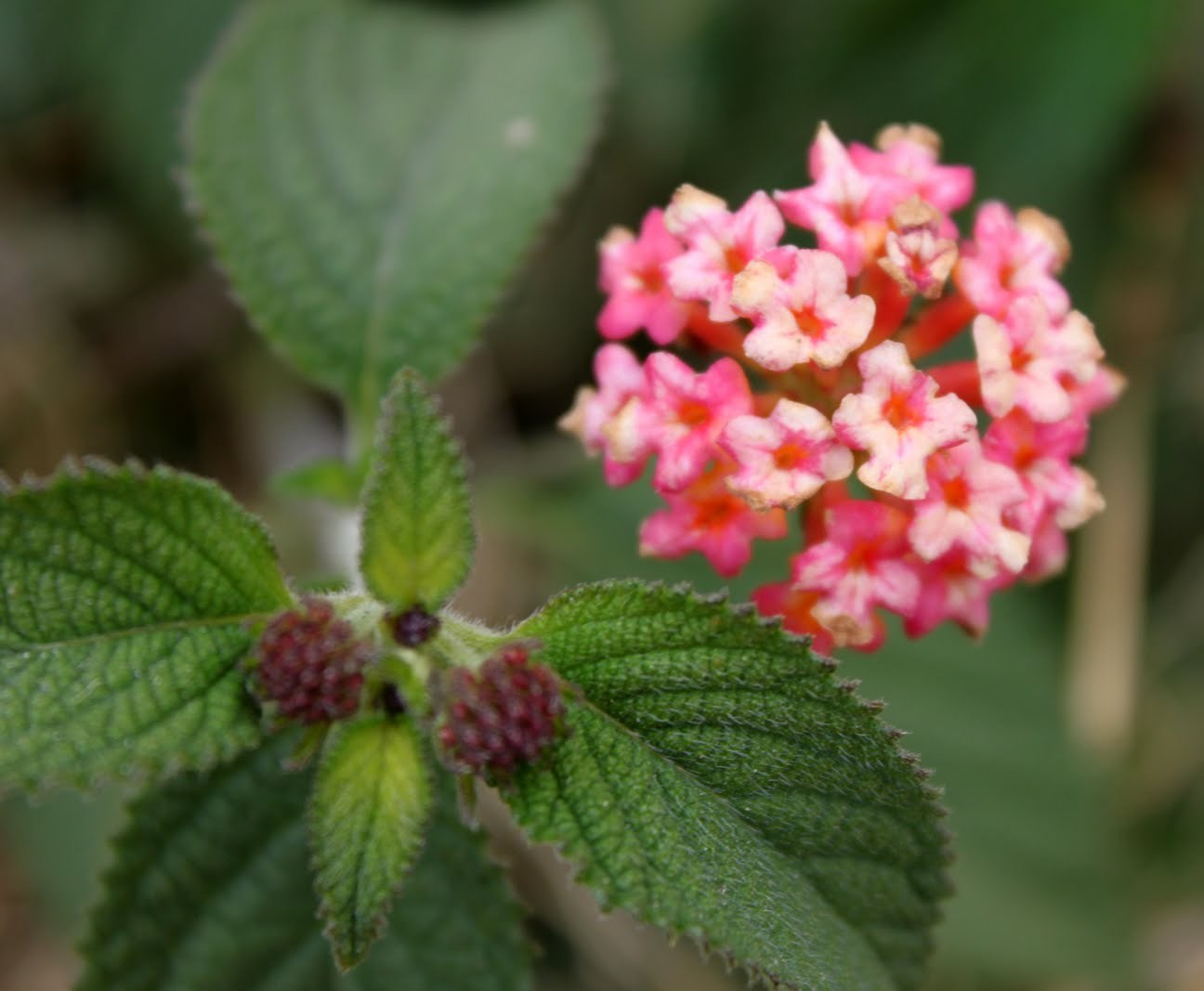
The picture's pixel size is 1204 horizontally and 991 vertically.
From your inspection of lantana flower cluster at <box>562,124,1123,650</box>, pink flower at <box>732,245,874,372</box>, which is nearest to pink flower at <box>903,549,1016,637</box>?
lantana flower cluster at <box>562,124,1123,650</box>

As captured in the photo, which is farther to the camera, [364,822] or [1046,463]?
[1046,463]

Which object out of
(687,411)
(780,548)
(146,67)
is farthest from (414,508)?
(146,67)

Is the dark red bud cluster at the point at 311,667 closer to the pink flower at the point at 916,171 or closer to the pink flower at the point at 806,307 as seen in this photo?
the pink flower at the point at 806,307

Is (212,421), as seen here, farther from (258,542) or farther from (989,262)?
(989,262)

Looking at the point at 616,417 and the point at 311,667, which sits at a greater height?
the point at 616,417

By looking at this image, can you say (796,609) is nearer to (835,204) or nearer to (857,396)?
(857,396)

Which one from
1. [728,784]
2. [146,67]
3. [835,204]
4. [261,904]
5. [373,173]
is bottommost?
[261,904]

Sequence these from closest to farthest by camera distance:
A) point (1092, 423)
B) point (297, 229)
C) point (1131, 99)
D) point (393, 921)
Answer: point (393, 921)
point (297, 229)
point (1131, 99)
point (1092, 423)

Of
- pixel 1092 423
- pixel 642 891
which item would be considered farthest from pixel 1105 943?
pixel 642 891
